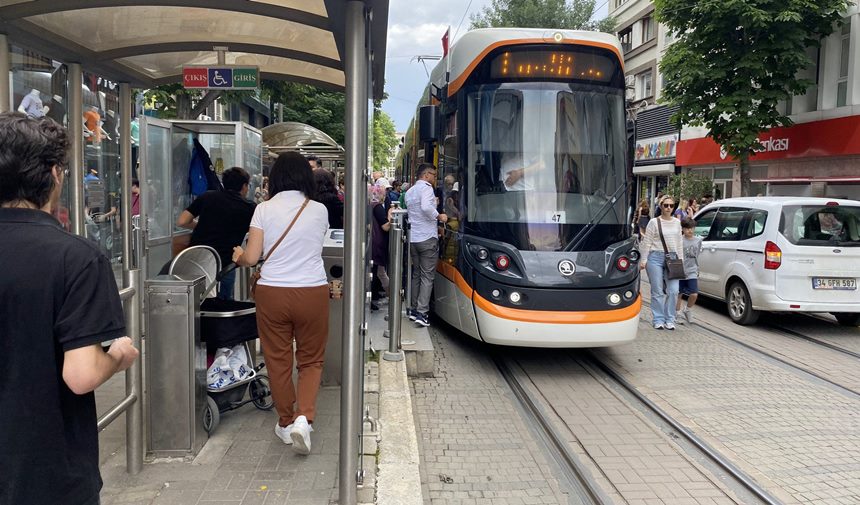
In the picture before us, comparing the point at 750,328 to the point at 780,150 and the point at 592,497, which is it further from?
the point at 780,150

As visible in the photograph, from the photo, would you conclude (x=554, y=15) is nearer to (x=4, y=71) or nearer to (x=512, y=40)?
(x=512, y=40)

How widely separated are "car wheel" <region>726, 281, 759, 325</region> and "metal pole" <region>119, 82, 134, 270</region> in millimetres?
7973

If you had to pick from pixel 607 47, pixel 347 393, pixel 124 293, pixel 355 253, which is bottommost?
pixel 347 393

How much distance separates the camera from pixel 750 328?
9383mm

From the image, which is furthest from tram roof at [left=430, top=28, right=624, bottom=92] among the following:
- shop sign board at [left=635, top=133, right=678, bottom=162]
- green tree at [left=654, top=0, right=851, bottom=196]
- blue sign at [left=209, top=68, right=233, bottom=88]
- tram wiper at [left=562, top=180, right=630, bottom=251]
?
shop sign board at [left=635, top=133, right=678, bottom=162]

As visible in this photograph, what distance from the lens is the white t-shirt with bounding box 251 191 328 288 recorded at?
13.0 feet

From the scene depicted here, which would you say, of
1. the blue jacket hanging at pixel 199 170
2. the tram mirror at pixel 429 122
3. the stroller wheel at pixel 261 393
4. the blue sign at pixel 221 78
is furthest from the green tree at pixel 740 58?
the stroller wheel at pixel 261 393

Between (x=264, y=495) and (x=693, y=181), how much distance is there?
23.1 metres

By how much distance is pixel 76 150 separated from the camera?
4.79m

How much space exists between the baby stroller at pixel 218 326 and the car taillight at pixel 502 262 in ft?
8.84

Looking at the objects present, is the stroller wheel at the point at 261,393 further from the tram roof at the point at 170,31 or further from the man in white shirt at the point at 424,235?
the man in white shirt at the point at 424,235

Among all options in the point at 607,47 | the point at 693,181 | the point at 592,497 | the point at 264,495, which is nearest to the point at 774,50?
the point at 693,181

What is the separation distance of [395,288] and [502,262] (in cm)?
108

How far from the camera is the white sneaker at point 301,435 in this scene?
12.5 ft
